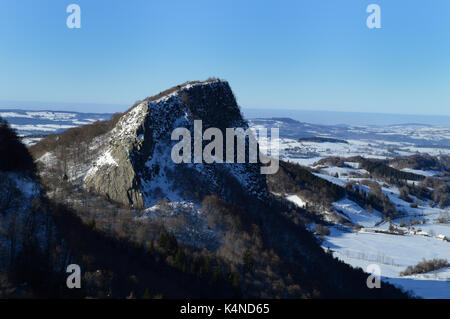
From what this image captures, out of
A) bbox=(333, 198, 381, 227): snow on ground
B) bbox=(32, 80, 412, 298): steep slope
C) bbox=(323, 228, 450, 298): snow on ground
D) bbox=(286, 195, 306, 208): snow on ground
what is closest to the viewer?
bbox=(32, 80, 412, 298): steep slope

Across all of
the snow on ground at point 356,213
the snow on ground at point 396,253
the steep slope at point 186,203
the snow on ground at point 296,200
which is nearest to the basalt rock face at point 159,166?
the steep slope at point 186,203

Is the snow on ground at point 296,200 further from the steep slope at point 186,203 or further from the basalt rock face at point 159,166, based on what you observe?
the basalt rock face at point 159,166

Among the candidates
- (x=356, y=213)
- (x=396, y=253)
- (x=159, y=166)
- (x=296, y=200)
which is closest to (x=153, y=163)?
(x=159, y=166)

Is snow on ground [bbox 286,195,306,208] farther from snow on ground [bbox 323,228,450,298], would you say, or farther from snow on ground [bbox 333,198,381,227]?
snow on ground [bbox 323,228,450,298]

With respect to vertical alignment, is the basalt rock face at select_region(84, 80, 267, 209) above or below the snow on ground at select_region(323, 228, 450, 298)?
above

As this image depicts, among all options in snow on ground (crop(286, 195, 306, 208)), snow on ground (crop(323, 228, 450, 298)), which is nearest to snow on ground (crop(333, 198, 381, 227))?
snow on ground (crop(286, 195, 306, 208))

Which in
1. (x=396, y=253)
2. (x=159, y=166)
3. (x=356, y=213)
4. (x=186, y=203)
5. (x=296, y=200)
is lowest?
(x=396, y=253)

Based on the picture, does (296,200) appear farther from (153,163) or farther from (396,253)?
(153,163)

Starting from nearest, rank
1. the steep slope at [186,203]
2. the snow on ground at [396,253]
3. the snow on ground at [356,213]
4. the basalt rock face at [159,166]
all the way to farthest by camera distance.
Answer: the steep slope at [186,203], the basalt rock face at [159,166], the snow on ground at [396,253], the snow on ground at [356,213]
